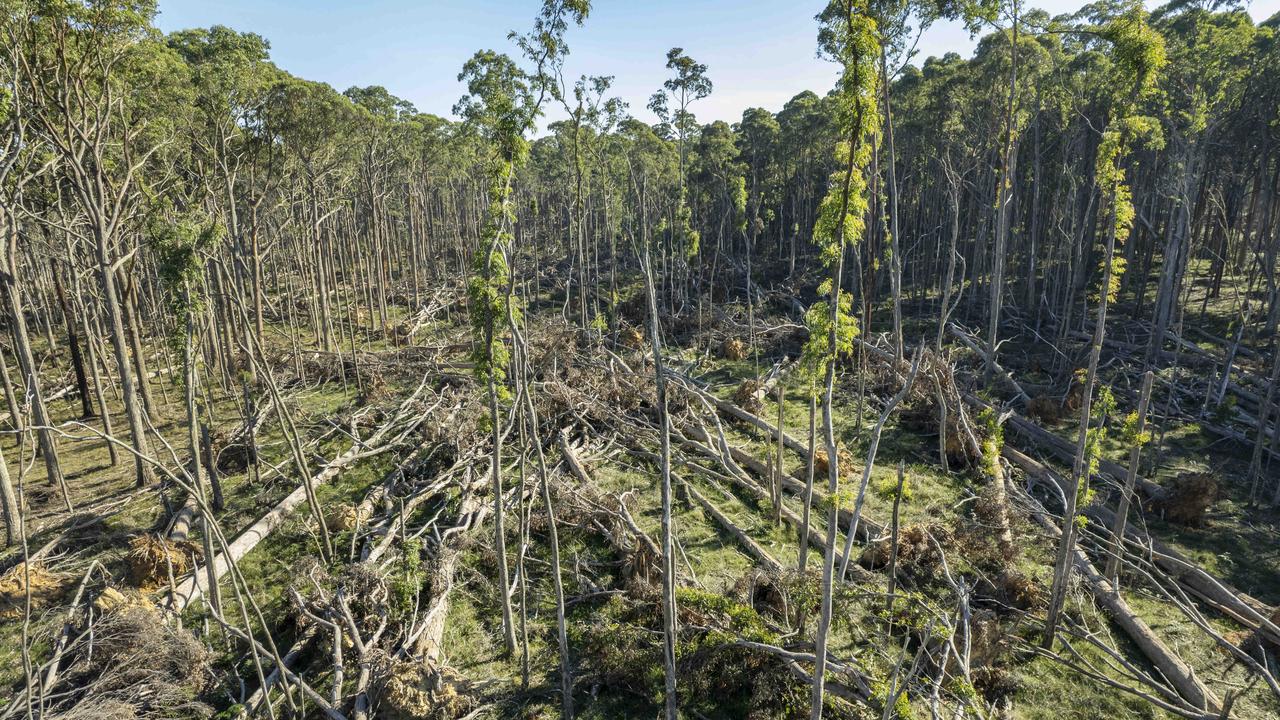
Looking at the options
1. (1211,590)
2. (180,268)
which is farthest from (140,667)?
(1211,590)

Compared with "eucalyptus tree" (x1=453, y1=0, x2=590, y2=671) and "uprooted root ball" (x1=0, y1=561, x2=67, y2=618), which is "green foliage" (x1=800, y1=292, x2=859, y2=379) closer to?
"eucalyptus tree" (x1=453, y1=0, x2=590, y2=671)

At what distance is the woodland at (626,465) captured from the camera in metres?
7.26

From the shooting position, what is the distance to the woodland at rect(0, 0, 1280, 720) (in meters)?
7.26

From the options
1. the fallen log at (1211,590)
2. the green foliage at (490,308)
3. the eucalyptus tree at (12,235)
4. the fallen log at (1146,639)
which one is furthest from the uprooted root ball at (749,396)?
the eucalyptus tree at (12,235)

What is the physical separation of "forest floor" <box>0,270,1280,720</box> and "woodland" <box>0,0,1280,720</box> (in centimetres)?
8

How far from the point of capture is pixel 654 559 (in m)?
9.67

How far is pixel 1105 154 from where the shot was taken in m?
7.53

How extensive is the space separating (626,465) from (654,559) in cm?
474

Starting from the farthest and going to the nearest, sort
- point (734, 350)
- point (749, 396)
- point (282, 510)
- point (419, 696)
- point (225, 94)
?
1. point (734, 350)
2. point (749, 396)
3. point (225, 94)
4. point (282, 510)
5. point (419, 696)

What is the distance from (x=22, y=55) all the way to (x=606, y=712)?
1639cm

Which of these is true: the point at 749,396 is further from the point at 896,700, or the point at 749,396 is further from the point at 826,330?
the point at 896,700

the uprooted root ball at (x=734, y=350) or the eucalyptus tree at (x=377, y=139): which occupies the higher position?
the eucalyptus tree at (x=377, y=139)

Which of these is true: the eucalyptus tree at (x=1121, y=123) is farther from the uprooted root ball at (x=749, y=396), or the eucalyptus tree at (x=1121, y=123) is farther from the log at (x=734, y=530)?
the uprooted root ball at (x=749, y=396)

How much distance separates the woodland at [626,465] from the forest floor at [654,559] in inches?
3.2
